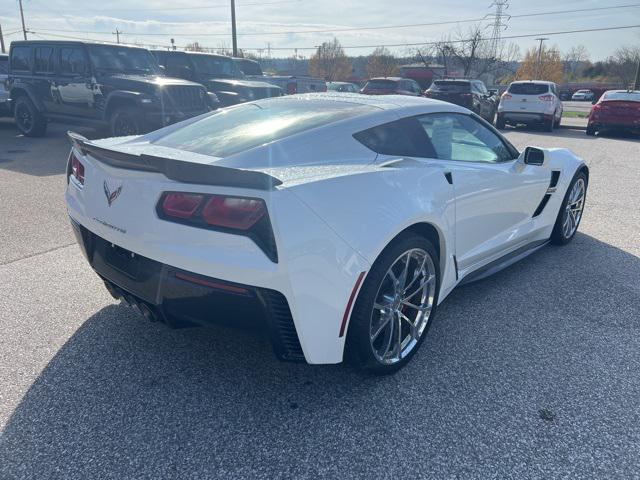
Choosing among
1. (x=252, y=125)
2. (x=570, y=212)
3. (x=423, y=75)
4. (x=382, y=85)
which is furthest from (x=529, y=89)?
(x=423, y=75)

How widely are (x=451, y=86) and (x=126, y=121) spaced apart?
11154mm

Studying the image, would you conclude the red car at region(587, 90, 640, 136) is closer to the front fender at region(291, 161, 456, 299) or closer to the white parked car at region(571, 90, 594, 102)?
the front fender at region(291, 161, 456, 299)


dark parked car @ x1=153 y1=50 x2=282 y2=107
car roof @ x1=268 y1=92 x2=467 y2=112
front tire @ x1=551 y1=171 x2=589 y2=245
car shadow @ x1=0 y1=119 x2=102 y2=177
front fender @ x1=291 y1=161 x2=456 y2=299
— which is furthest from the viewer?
dark parked car @ x1=153 y1=50 x2=282 y2=107

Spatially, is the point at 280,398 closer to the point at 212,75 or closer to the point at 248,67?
the point at 212,75

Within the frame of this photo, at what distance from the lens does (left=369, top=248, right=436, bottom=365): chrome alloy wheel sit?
262 cm

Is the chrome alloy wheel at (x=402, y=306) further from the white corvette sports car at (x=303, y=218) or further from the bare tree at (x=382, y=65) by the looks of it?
the bare tree at (x=382, y=65)

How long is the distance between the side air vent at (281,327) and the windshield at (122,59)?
975 centimetres

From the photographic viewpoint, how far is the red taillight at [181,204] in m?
2.14

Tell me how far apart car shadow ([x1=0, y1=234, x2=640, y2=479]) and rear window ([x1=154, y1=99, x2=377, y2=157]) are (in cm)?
104

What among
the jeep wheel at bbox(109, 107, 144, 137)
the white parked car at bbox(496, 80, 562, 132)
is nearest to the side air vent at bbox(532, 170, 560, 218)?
the jeep wheel at bbox(109, 107, 144, 137)

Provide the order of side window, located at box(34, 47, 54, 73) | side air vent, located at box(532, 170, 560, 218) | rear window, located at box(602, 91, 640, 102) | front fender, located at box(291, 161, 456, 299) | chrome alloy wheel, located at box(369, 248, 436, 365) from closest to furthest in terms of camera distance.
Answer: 1. front fender, located at box(291, 161, 456, 299)
2. chrome alloy wheel, located at box(369, 248, 436, 365)
3. side air vent, located at box(532, 170, 560, 218)
4. side window, located at box(34, 47, 54, 73)
5. rear window, located at box(602, 91, 640, 102)

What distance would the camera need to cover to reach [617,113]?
1509cm

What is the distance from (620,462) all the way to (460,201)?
153 cm

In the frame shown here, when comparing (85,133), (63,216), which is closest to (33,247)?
(63,216)
